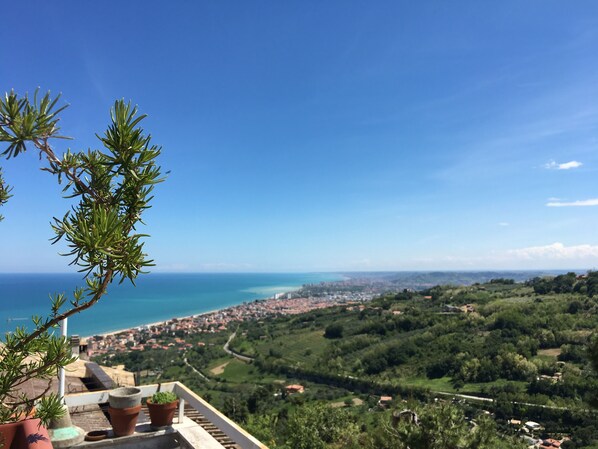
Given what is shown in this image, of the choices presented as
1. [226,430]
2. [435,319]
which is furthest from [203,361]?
[226,430]

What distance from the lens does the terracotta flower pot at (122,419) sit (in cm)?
326

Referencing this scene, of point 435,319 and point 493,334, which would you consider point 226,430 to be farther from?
point 435,319

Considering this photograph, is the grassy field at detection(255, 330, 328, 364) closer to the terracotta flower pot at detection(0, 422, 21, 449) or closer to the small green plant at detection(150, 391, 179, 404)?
the small green plant at detection(150, 391, 179, 404)

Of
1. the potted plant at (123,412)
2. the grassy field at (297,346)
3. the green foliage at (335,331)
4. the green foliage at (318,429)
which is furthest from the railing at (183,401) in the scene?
the green foliage at (335,331)

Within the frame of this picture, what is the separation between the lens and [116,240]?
1.31 meters

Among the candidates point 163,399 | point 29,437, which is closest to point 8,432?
point 29,437

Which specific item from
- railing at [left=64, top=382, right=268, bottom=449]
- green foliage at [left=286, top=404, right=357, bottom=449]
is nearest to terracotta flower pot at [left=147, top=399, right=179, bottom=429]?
railing at [left=64, top=382, right=268, bottom=449]

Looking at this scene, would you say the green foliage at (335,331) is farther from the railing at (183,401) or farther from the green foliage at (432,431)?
the railing at (183,401)

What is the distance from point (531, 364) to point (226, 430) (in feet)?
124

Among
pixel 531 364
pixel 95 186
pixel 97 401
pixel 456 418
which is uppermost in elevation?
pixel 95 186

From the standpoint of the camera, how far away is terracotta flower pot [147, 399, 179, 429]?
3490 millimetres

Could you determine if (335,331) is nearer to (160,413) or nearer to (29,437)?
(160,413)

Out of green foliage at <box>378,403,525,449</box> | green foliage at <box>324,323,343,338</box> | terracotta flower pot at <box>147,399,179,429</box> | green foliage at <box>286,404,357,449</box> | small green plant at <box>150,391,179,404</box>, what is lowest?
green foliage at <box>324,323,343,338</box>

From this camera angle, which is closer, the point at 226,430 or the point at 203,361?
the point at 226,430
